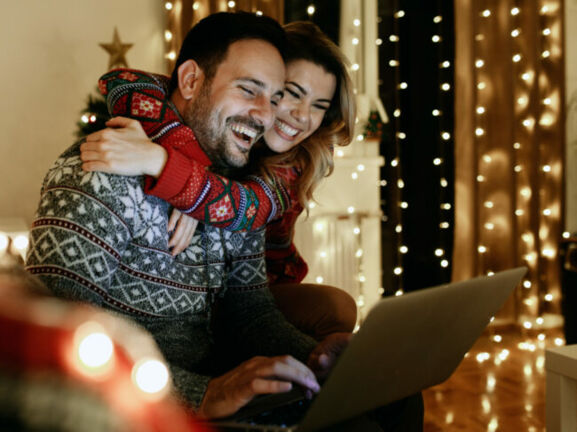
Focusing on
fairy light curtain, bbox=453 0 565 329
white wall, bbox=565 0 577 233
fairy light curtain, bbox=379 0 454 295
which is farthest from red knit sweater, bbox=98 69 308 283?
white wall, bbox=565 0 577 233

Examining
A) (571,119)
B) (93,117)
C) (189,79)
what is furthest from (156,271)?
(571,119)

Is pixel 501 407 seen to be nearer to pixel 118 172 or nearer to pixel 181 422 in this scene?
pixel 118 172

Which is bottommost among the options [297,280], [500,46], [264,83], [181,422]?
[297,280]

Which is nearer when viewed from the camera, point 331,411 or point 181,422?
point 181,422

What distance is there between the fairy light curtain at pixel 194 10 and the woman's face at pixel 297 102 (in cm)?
136

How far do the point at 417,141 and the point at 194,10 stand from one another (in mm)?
1435

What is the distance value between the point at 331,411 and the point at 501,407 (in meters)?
1.73

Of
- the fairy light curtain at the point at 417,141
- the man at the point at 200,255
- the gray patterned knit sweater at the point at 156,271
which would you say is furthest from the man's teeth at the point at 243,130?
the fairy light curtain at the point at 417,141

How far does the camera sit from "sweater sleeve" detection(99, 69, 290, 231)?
101 cm

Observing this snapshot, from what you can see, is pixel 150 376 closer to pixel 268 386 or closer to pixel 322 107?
pixel 268 386

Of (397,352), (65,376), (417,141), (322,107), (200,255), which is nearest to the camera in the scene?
(65,376)

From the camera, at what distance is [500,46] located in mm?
3197

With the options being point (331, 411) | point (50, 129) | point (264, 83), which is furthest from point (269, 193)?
point (50, 129)

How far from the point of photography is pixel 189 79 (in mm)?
1256
